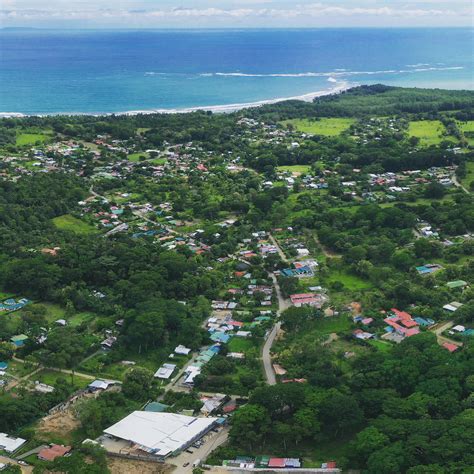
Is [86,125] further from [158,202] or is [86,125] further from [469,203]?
[469,203]

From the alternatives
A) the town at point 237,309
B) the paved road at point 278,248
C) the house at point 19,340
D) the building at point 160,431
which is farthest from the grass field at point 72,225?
the building at point 160,431

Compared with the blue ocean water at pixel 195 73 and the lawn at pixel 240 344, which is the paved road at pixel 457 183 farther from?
the blue ocean water at pixel 195 73

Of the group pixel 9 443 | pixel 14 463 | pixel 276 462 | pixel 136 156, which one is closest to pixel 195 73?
pixel 136 156

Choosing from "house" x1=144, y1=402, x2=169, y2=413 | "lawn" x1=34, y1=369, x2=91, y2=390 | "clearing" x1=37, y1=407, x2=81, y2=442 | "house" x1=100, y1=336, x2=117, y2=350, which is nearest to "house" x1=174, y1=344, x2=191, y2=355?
"house" x1=100, y1=336, x2=117, y2=350

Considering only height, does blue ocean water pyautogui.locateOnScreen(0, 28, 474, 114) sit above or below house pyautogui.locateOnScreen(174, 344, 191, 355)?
above

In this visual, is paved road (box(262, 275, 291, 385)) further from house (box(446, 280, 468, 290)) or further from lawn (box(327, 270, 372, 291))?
house (box(446, 280, 468, 290))

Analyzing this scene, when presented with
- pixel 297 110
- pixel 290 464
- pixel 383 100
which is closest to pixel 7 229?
pixel 290 464

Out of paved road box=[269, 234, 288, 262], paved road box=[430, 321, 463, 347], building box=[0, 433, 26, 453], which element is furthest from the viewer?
paved road box=[269, 234, 288, 262]
